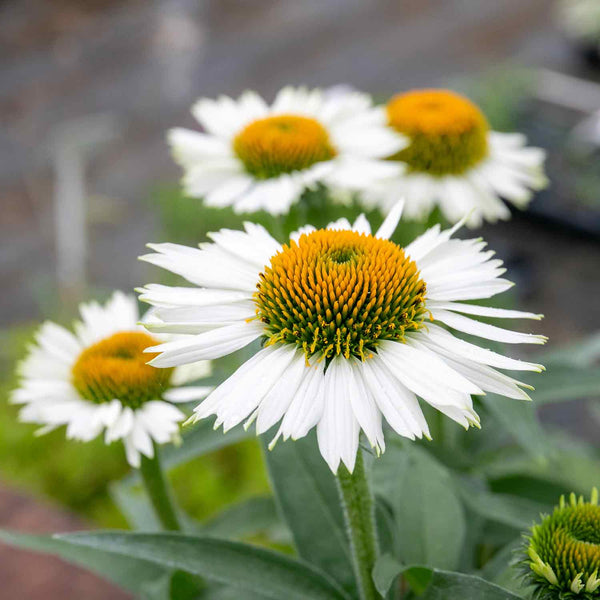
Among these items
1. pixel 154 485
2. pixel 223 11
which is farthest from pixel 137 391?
pixel 223 11

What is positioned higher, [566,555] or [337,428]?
[337,428]

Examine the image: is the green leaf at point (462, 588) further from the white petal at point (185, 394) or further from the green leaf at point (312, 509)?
the white petal at point (185, 394)

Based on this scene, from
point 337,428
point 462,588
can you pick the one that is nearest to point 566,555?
point 462,588

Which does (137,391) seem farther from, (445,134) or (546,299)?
(546,299)

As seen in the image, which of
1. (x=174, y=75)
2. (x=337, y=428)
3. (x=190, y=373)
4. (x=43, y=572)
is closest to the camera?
(x=337, y=428)

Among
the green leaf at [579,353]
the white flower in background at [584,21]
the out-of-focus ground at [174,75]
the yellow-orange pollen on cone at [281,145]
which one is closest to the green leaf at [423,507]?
the green leaf at [579,353]

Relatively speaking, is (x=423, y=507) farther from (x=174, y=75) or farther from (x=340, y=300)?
(x=174, y=75)
